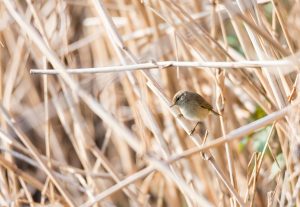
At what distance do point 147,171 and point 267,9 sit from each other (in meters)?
1.72

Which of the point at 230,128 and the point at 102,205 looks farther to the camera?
the point at 230,128

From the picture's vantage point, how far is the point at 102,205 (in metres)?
1.95

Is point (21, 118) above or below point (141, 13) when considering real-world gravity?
below

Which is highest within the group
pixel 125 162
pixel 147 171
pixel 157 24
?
pixel 157 24

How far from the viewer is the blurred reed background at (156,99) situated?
127 centimetres

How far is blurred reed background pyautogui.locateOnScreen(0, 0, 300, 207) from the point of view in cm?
127

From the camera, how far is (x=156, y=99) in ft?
7.86

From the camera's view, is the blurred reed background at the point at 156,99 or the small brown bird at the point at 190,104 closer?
the blurred reed background at the point at 156,99

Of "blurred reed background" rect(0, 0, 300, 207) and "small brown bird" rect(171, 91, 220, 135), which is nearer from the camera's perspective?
"blurred reed background" rect(0, 0, 300, 207)

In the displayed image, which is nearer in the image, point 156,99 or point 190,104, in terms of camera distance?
point 190,104

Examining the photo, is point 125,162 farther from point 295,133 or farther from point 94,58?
point 295,133

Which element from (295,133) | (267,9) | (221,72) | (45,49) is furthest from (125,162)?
(295,133)

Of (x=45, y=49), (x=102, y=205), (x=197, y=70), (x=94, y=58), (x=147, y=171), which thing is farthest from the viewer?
(x=94, y=58)

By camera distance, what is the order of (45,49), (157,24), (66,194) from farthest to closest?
(157,24) → (66,194) → (45,49)
